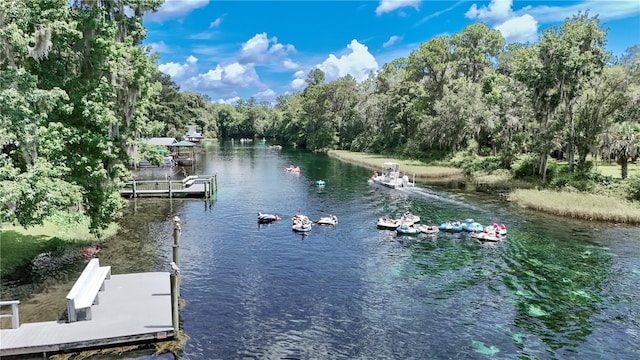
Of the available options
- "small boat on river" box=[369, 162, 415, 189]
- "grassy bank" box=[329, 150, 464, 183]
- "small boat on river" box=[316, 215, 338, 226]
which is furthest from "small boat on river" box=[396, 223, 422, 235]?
"grassy bank" box=[329, 150, 464, 183]

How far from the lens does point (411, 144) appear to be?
85.1 metres

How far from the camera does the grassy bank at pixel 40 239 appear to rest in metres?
22.1

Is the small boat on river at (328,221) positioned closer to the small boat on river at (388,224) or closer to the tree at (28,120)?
the small boat on river at (388,224)

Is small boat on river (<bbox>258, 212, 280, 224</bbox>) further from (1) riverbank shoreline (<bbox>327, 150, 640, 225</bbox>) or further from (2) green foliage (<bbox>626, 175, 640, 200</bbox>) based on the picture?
(2) green foliage (<bbox>626, 175, 640, 200</bbox>)

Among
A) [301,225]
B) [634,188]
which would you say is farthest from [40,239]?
[634,188]

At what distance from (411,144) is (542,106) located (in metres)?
38.4

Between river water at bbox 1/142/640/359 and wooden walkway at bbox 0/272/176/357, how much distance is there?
1.32 meters

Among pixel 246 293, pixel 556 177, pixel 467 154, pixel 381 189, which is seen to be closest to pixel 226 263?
pixel 246 293

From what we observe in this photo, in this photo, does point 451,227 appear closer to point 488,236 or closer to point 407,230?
point 488,236

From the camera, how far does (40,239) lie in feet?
82.5

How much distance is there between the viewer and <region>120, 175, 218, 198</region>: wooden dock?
4469cm

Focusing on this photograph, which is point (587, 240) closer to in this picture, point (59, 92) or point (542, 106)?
point (542, 106)

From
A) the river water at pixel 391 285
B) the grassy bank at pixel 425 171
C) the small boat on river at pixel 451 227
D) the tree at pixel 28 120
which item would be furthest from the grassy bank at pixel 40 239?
the grassy bank at pixel 425 171

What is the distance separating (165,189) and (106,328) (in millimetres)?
31615
